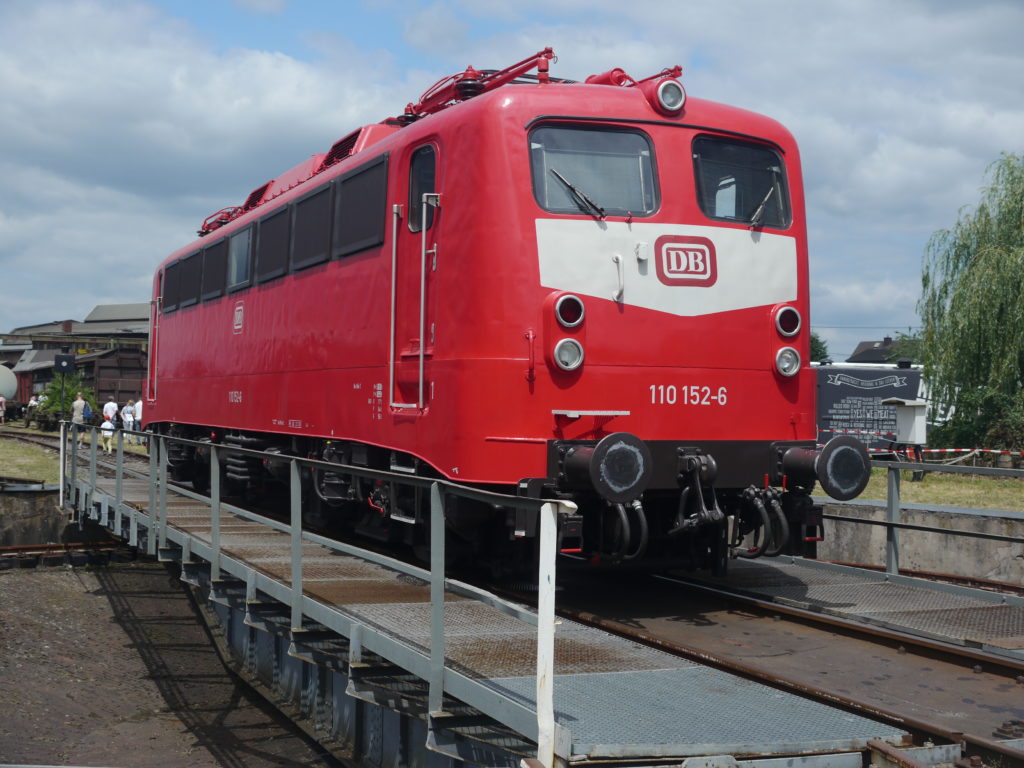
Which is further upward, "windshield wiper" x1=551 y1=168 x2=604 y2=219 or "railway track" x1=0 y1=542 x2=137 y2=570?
"windshield wiper" x1=551 y1=168 x2=604 y2=219

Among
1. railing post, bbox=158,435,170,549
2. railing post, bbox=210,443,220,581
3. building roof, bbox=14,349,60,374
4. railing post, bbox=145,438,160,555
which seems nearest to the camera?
railing post, bbox=210,443,220,581

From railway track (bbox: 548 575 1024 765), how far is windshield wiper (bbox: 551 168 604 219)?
2.72 m

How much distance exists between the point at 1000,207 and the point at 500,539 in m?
22.1

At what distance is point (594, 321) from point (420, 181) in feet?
6.12

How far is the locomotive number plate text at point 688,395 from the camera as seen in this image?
7.62 meters

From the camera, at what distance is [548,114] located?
7.56m

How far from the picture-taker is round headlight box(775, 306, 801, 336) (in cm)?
796

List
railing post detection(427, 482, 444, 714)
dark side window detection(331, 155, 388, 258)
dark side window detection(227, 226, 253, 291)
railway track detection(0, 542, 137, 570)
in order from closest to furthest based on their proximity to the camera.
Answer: railing post detection(427, 482, 444, 714) → dark side window detection(331, 155, 388, 258) → dark side window detection(227, 226, 253, 291) → railway track detection(0, 542, 137, 570)

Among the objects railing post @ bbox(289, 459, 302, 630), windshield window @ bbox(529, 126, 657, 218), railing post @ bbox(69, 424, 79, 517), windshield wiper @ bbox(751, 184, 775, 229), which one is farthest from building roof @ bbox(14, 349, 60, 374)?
windshield wiper @ bbox(751, 184, 775, 229)

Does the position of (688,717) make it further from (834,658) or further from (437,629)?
(834,658)

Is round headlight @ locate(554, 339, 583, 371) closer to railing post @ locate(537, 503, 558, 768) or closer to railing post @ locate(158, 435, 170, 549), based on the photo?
railing post @ locate(537, 503, 558, 768)

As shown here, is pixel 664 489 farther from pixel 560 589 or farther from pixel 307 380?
pixel 307 380

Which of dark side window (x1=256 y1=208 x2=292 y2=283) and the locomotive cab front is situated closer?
the locomotive cab front

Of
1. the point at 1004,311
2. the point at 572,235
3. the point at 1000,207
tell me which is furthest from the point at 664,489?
the point at 1000,207
